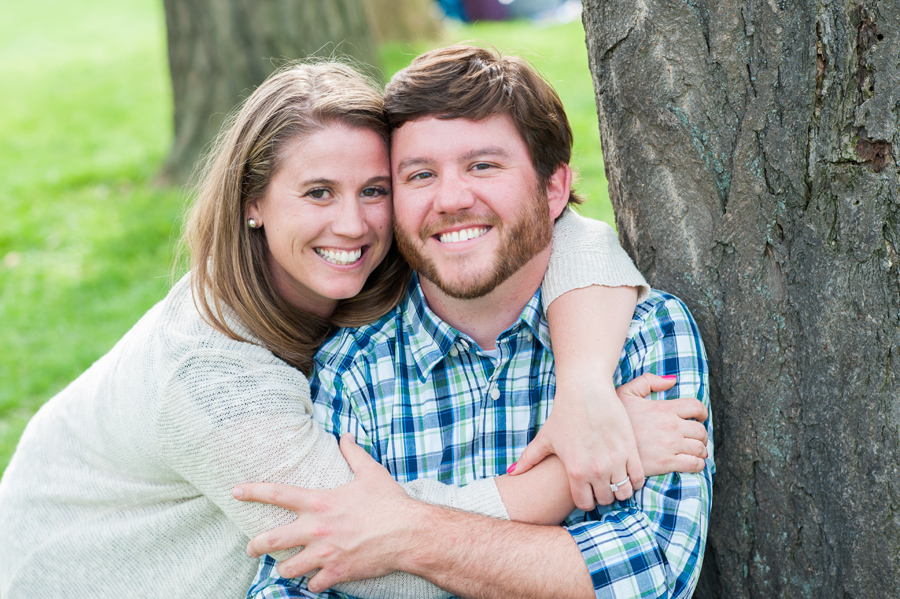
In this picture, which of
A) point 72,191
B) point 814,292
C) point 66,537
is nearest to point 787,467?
point 814,292

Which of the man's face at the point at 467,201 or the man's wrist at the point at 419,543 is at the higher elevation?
the man's face at the point at 467,201

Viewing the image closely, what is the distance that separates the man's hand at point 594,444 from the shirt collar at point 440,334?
338 mm

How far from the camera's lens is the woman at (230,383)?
91.5 inches

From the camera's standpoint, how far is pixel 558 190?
2.77 metres

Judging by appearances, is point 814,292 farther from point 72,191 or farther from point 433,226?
point 72,191

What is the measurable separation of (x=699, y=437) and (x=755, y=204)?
67 centimetres

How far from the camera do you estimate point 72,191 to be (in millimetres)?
7492

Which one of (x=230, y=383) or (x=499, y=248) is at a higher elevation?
(x=499, y=248)

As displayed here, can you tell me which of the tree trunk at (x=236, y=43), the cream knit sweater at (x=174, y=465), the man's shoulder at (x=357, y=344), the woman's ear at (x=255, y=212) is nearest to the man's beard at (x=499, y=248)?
the cream knit sweater at (x=174, y=465)

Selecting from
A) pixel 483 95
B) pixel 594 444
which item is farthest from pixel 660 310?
pixel 483 95

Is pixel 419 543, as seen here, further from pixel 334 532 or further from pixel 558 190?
pixel 558 190

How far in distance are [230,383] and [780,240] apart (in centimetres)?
160

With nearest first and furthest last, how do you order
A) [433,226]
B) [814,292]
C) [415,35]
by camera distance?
[814,292], [433,226], [415,35]

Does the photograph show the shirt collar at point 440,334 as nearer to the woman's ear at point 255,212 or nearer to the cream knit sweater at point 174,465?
the cream knit sweater at point 174,465
